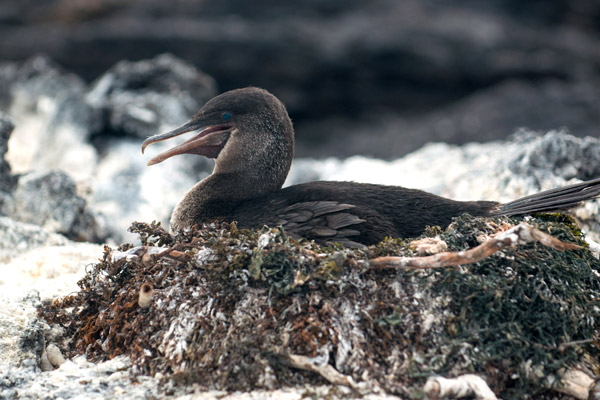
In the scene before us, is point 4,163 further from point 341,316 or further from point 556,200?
point 556,200

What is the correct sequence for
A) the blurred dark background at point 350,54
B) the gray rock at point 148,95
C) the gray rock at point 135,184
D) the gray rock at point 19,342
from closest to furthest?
1. the gray rock at point 19,342
2. the gray rock at point 135,184
3. the gray rock at point 148,95
4. the blurred dark background at point 350,54

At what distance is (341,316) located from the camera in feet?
10.0

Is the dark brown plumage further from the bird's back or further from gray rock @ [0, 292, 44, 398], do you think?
gray rock @ [0, 292, 44, 398]

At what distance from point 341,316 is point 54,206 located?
3.89m

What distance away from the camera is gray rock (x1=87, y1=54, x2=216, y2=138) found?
826 centimetres

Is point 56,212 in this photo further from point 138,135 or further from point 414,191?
point 414,191

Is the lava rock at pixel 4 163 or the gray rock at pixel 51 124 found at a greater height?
the gray rock at pixel 51 124

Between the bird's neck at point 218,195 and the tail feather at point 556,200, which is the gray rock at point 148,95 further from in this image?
the tail feather at point 556,200

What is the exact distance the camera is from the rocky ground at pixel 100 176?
3.35m

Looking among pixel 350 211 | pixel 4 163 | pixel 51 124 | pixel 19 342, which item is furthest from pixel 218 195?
pixel 51 124

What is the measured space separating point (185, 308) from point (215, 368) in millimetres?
382

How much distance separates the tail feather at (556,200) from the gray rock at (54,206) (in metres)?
3.85

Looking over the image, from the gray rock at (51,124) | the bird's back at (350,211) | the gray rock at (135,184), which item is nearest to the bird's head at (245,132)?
the bird's back at (350,211)

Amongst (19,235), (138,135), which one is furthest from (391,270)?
(138,135)
